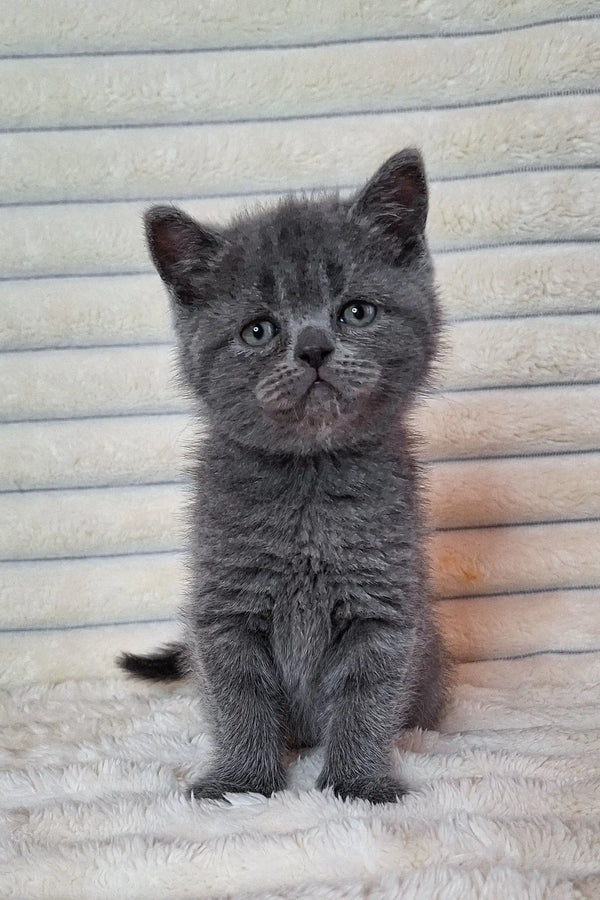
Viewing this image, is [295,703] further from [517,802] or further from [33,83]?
[33,83]

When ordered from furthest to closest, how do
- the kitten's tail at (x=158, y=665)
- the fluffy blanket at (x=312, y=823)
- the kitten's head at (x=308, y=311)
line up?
the kitten's tail at (x=158, y=665) < the kitten's head at (x=308, y=311) < the fluffy blanket at (x=312, y=823)

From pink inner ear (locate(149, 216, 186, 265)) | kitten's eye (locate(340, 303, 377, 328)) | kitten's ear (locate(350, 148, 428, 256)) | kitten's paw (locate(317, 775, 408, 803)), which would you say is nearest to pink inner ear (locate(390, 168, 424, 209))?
kitten's ear (locate(350, 148, 428, 256))

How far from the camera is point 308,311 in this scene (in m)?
1.11

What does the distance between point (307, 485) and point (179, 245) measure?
35cm

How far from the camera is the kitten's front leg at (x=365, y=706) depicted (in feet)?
3.74

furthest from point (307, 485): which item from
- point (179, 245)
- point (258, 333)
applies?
point (179, 245)

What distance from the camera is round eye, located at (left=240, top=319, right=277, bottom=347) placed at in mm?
1134

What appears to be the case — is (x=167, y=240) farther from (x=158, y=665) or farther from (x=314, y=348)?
(x=158, y=665)

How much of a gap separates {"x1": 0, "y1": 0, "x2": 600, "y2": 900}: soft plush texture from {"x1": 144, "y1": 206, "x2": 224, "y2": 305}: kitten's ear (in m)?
0.50

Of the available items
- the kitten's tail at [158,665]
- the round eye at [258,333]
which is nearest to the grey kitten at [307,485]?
the round eye at [258,333]

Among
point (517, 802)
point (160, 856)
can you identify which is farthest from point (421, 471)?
point (160, 856)

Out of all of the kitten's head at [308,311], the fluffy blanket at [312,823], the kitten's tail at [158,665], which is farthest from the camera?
the kitten's tail at [158,665]

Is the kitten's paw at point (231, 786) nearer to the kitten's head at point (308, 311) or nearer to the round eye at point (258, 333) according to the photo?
the kitten's head at point (308, 311)

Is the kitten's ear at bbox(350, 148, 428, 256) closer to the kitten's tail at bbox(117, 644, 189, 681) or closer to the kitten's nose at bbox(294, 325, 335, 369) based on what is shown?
the kitten's nose at bbox(294, 325, 335, 369)
